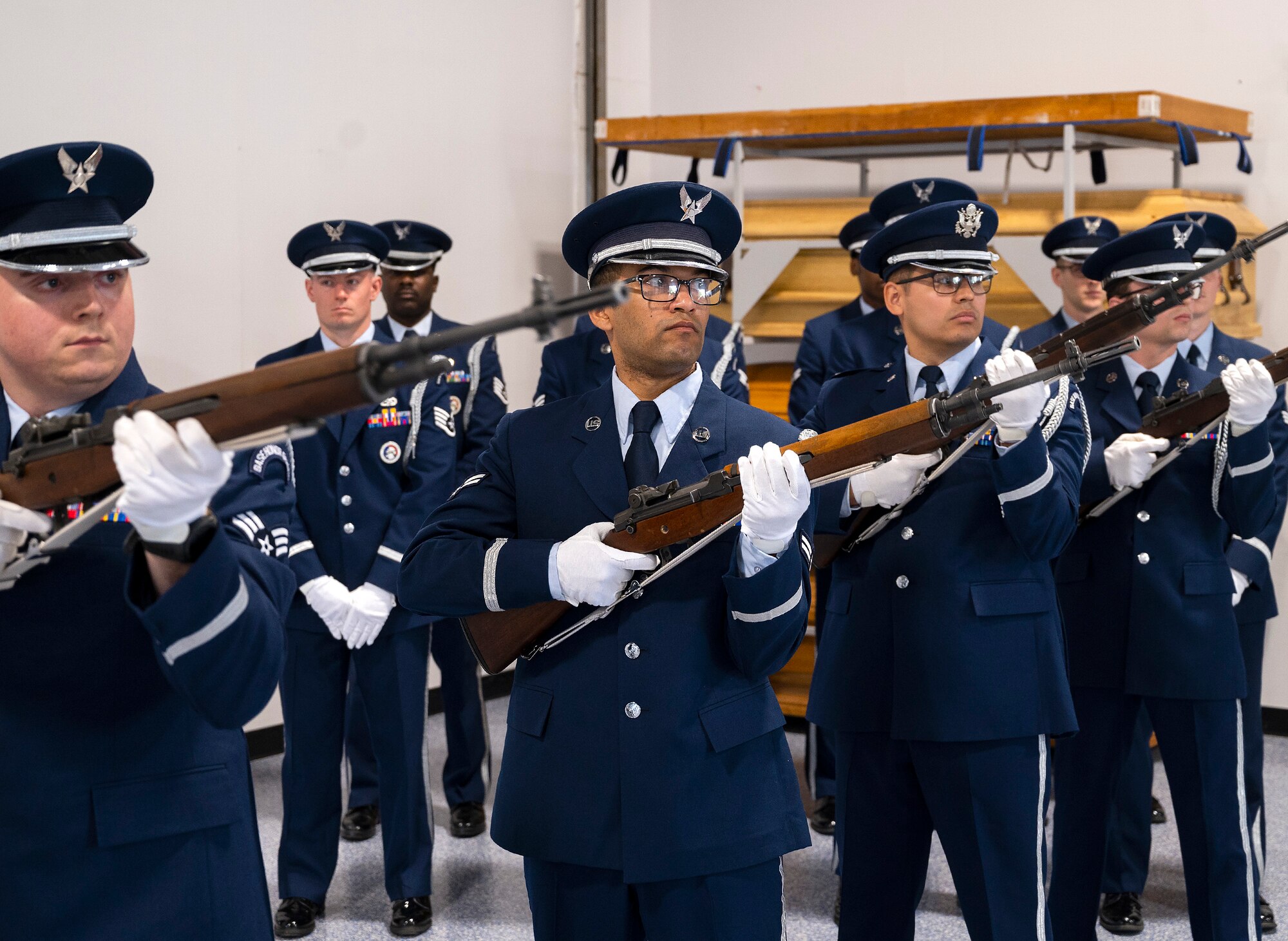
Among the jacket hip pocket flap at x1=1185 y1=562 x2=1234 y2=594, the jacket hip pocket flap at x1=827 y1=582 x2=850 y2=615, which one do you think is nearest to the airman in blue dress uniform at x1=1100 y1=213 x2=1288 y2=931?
the jacket hip pocket flap at x1=1185 y1=562 x2=1234 y2=594

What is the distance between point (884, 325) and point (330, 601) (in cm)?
218

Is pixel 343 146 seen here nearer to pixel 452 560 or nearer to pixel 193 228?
pixel 193 228

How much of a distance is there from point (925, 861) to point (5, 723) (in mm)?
1976

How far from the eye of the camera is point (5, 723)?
1788 millimetres

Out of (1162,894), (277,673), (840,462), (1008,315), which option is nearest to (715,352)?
(1008,315)

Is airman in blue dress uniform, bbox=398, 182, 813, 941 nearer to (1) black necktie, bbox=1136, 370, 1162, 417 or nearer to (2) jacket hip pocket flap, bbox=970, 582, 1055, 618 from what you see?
(2) jacket hip pocket flap, bbox=970, 582, 1055, 618

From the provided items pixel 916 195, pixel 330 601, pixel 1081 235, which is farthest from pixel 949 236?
pixel 1081 235

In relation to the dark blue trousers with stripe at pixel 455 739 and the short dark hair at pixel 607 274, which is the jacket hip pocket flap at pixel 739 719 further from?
the dark blue trousers with stripe at pixel 455 739

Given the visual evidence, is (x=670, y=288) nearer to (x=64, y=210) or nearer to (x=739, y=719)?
(x=739, y=719)

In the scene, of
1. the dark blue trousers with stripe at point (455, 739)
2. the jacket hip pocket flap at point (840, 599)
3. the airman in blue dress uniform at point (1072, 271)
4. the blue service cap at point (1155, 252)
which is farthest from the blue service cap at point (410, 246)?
the jacket hip pocket flap at point (840, 599)

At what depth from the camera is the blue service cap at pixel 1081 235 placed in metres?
4.95

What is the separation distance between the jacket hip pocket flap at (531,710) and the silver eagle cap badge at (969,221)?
1.39m

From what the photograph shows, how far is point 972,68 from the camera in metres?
6.44

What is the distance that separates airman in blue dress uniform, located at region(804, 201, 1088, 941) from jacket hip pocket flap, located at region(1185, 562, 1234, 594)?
0.68 meters
